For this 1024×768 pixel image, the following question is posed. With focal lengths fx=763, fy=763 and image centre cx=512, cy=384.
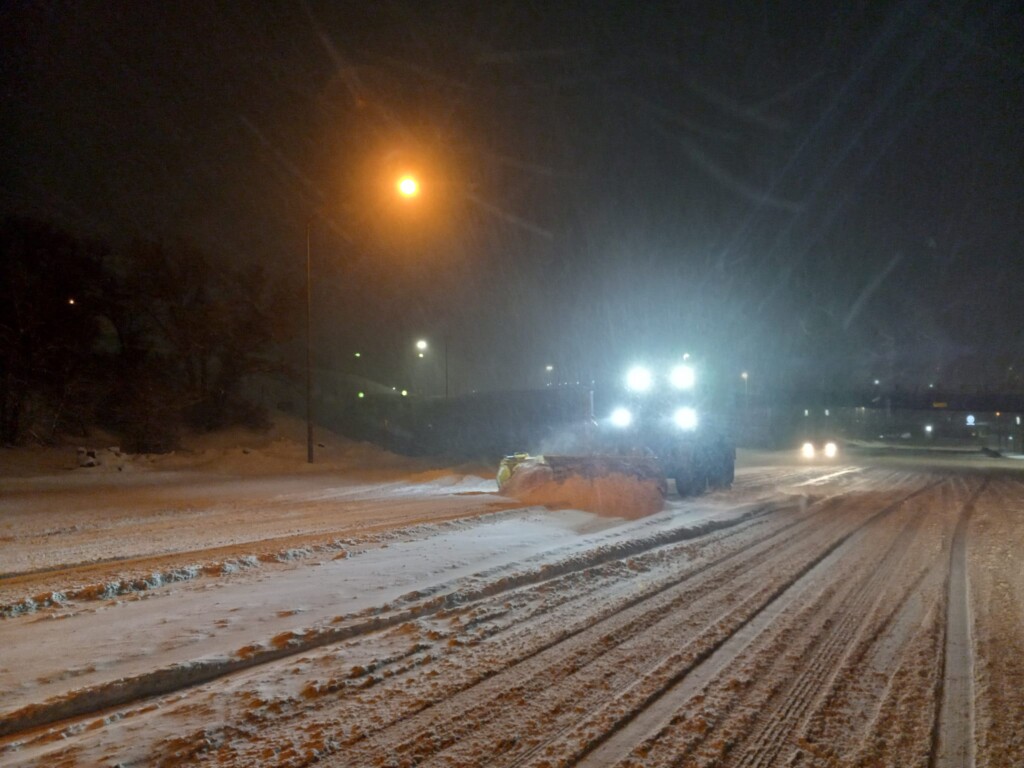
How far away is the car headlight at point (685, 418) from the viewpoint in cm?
2116

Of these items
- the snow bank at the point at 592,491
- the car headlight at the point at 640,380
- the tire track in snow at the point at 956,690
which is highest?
the car headlight at the point at 640,380

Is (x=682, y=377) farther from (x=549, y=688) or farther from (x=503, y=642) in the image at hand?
(x=549, y=688)

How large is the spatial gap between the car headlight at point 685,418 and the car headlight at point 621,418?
1.25m

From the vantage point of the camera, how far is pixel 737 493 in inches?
814

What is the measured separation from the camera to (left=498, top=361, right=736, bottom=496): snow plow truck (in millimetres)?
20125

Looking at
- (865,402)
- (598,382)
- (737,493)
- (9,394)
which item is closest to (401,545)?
(737,493)

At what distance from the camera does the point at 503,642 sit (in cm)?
663

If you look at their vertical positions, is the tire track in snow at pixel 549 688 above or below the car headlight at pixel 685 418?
below

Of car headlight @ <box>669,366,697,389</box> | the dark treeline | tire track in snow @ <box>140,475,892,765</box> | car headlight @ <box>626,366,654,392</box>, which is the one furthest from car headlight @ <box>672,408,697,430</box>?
the dark treeline

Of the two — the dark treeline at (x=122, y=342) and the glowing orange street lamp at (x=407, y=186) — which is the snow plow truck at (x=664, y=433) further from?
the dark treeline at (x=122, y=342)

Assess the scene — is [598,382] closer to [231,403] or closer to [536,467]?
[536,467]

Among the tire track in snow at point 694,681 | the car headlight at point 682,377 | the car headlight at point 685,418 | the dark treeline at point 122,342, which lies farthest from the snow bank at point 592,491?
the dark treeline at point 122,342

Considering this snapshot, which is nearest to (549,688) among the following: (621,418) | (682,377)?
(621,418)

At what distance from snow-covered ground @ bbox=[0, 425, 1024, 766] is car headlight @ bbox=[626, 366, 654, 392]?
27.6ft
